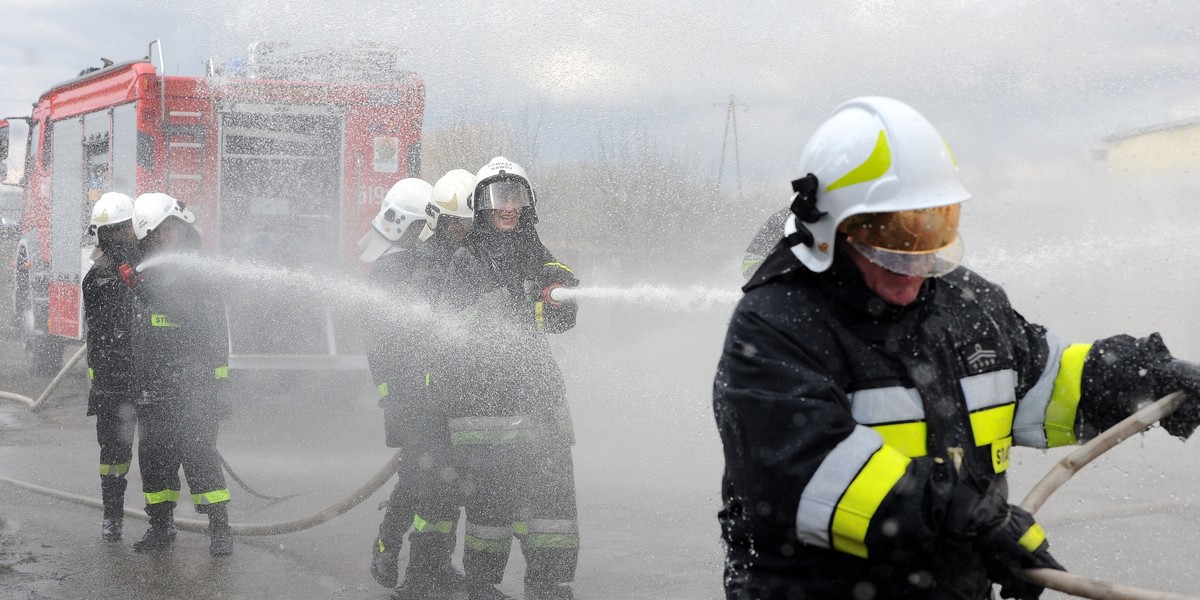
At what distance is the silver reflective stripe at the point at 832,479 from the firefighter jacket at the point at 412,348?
2.89 metres

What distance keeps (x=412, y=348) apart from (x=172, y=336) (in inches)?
53.9

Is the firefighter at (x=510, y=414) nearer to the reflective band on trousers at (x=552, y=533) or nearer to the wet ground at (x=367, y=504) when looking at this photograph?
the reflective band on trousers at (x=552, y=533)

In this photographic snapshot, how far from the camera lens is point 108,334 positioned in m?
5.91

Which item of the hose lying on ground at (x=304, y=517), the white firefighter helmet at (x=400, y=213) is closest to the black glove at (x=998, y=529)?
the hose lying on ground at (x=304, y=517)

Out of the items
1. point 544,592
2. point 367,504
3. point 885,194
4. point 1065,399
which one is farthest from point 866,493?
point 367,504

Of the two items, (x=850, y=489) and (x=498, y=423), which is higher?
(x=850, y=489)

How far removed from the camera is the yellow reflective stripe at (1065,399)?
227cm

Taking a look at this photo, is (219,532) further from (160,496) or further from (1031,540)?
(1031,540)

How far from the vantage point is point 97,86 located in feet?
35.7

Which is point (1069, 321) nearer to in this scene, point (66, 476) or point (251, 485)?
point (251, 485)

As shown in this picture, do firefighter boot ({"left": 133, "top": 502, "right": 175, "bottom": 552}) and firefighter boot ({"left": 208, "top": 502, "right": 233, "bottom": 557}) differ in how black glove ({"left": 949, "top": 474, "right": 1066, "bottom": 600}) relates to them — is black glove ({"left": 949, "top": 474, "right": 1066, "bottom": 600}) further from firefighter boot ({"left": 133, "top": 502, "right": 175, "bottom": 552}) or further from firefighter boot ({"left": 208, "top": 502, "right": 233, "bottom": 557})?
firefighter boot ({"left": 133, "top": 502, "right": 175, "bottom": 552})

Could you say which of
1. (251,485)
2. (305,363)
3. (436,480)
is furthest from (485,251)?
(305,363)

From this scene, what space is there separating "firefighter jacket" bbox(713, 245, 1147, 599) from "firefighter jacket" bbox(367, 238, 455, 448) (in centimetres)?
273

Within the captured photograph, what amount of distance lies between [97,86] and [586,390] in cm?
542
